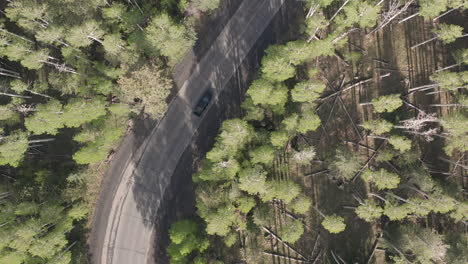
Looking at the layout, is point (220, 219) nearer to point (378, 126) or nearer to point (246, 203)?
point (246, 203)

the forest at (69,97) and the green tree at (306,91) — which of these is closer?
the green tree at (306,91)

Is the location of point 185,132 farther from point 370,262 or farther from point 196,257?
point 370,262

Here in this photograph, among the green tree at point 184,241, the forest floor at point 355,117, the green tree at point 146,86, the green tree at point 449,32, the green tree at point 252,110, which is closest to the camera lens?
the green tree at point 146,86

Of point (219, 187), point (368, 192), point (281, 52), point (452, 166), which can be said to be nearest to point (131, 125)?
point (219, 187)

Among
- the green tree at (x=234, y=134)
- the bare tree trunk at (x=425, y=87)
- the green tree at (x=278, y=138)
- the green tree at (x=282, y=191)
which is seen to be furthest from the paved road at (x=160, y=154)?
the bare tree trunk at (x=425, y=87)

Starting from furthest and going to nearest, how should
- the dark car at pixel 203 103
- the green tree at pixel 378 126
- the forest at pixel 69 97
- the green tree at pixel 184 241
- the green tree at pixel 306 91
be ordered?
the dark car at pixel 203 103 < the green tree at pixel 378 126 < the green tree at pixel 184 241 < the forest at pixel 69 97 < the green tree at pixel 306 91

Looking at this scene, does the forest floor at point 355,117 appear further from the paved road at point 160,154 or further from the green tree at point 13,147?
the green tree at point 13,147
